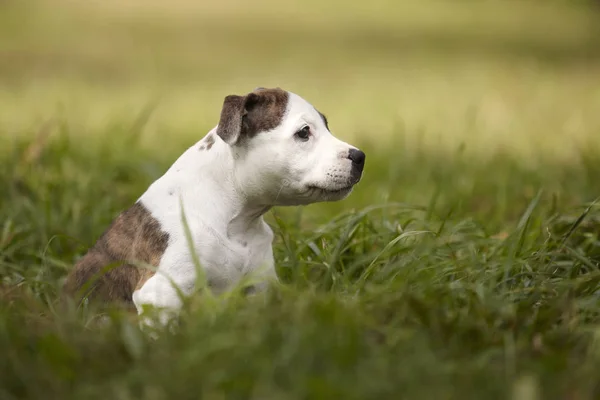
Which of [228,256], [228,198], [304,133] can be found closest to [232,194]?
[228,198]

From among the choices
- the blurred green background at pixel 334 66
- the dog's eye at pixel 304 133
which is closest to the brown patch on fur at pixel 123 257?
the dog's eye at pixel 304 133

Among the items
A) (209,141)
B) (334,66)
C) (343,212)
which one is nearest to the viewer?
(209,141)

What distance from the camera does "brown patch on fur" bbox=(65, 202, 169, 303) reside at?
3.96 meters

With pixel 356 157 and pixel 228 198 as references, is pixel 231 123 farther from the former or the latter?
pixel 356 157

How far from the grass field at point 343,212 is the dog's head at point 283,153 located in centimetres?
38

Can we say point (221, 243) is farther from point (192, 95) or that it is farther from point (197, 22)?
point (197, 22)

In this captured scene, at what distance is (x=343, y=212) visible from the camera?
512cm

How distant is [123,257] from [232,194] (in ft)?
1.96

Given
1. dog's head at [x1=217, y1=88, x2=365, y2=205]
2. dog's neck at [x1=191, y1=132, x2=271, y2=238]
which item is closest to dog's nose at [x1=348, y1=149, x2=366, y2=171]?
dog's head at [x1=217, y1=88, x2=365, y2=205]

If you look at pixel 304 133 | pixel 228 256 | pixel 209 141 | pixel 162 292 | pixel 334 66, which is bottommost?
pixel 334 66

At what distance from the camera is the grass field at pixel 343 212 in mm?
2859

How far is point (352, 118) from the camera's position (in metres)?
10.1

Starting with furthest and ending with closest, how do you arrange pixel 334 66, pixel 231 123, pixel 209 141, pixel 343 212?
pixel 334 66, pixel 343 212, pixel 209 141, pixel 231 123

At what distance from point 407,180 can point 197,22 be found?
10.3 metres
